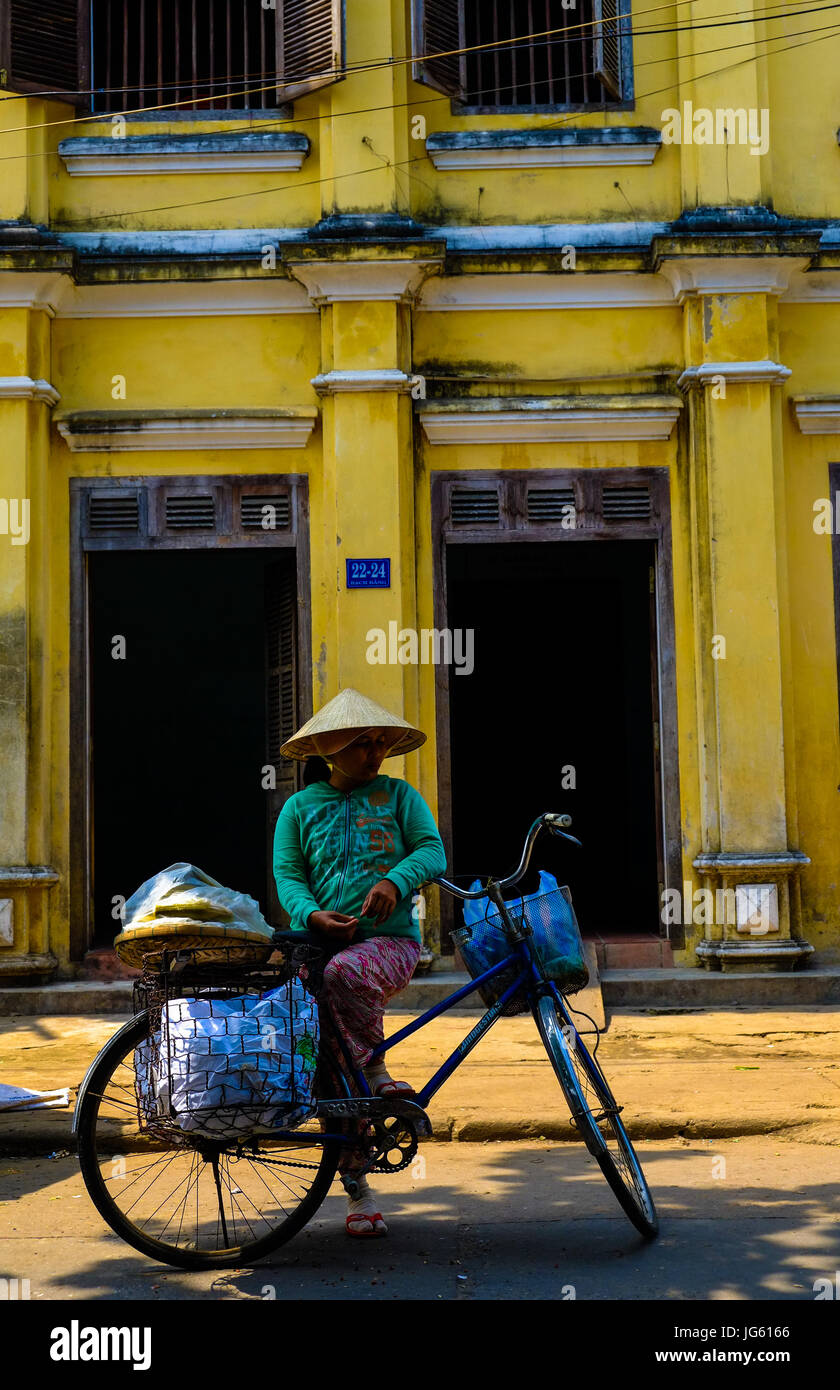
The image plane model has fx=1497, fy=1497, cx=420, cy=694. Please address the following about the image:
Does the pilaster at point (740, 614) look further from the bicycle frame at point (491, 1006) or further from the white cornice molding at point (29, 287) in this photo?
the bicycle frame at point (491, 1006)

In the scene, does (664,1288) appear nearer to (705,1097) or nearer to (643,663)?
(705,1097)

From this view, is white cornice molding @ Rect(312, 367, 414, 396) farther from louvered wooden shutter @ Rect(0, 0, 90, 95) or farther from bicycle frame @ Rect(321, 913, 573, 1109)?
bicycle frame @ Rect(321, 913, 573, 1109)

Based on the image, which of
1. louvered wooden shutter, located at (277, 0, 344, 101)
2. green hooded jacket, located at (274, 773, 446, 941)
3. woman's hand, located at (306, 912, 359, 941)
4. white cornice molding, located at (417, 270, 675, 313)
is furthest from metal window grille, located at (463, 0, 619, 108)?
woman's hand, located at (306, 912, 359, 941)

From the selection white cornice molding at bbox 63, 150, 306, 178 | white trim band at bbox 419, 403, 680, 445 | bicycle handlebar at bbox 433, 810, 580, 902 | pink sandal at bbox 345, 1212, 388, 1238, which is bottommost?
pink sandal at bbox 345, 1212, 388, 1238

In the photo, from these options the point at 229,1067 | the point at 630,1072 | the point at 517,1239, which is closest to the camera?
the point at 229,1067

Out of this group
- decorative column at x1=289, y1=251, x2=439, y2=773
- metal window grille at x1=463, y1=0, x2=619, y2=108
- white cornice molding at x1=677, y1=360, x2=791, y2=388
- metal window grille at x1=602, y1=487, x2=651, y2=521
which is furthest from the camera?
metal window grille at x1=463, y1=0, x2=619, y2=108

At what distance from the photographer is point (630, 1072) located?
6.85m

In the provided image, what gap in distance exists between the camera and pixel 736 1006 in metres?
8.73

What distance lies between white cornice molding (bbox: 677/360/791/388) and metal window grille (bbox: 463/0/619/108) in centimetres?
197

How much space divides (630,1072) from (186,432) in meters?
4.92

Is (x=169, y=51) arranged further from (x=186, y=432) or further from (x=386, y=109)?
(x=186, y=432)

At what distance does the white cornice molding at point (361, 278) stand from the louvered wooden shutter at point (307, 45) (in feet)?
3.97

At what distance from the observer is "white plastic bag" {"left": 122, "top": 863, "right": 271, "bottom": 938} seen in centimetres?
417

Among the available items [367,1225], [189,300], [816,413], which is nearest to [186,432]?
[189,300]
